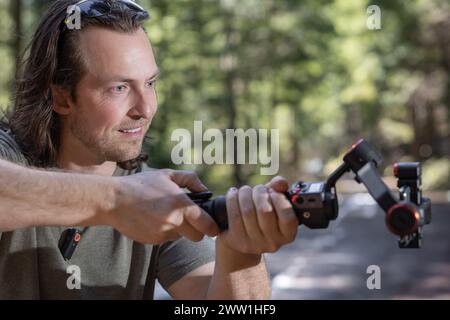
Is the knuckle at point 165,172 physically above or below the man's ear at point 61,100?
below

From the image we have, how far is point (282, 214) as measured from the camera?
206cm

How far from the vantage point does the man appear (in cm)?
211

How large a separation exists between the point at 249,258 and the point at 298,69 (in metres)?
31.0

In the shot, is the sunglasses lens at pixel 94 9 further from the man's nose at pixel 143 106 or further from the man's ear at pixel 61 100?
the man's ear at pixel 61 100

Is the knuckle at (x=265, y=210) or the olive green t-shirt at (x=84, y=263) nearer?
the knuckle at (x=265, y=210)

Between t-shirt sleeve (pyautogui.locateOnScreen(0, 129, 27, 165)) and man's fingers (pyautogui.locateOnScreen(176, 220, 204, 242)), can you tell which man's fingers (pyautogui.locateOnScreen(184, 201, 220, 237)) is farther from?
t-shirt sleeve (pyautogui.locateOnScreen(0, 129, 27, 165))

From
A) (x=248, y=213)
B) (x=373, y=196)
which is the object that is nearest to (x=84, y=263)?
(x=248, y=213)

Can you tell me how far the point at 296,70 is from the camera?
33344 mm

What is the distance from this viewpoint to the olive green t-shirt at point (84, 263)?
9.53 feet

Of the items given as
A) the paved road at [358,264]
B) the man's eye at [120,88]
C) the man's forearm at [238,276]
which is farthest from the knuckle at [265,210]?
the paved road at [358,264]

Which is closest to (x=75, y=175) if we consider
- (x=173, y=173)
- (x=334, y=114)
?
(x=173, y=173)

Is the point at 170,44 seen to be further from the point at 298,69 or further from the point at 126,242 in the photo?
the point at 126,242

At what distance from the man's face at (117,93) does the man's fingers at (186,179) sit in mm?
735

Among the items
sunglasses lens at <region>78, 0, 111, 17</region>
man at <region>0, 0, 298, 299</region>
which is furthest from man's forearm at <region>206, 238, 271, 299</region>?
sunglasses lens at <region>78, 0, 111, 17</region>
